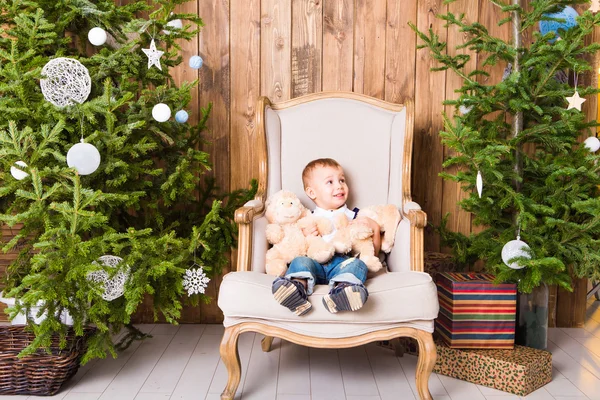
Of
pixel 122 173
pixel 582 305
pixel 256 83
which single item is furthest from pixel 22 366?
pixel 582 305

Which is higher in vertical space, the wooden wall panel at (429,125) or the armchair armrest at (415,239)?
the wooden wall panel at (429,125)

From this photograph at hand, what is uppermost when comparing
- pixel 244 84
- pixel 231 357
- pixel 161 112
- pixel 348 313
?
pixel 244 84

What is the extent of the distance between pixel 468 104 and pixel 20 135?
1742 mm

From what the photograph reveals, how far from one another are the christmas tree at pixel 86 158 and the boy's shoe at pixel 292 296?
1.39 ft

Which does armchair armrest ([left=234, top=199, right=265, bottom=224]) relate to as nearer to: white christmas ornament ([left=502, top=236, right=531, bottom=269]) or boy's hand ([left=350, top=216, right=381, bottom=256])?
boy's hand ([left=350, top=216, right=381, bottom=256])

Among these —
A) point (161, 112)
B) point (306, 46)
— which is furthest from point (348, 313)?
point (306, 46)

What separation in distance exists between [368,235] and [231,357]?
27.4 inches

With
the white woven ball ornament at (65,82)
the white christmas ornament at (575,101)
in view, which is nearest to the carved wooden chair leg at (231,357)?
the white woven ball ornament at (65,82)

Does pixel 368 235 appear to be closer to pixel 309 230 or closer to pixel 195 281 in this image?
pixel 309 230

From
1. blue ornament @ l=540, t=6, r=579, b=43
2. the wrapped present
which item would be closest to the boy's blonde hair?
the wrapped present

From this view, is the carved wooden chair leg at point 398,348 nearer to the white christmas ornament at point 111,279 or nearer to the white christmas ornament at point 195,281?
the white christmas ornament at point 195,281

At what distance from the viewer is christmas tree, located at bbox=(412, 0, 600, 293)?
222 centimetres

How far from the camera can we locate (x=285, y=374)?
2.28 metres

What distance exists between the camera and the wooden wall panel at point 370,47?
2779 mm
